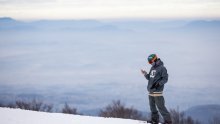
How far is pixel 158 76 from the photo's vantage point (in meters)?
8.01

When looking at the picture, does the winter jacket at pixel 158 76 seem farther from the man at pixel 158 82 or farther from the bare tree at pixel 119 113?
the bare tree at pixel 119 113

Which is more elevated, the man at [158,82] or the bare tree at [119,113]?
the man at [158,82]

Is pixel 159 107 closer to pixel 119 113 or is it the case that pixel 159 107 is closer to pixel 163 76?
pixel 163 76

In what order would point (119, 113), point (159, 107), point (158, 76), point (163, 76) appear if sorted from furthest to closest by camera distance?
point (119, 113) < point (159, 107) < point (158, 76) < point (163, 76)

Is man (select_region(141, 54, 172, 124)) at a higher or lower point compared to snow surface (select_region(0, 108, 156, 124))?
higher

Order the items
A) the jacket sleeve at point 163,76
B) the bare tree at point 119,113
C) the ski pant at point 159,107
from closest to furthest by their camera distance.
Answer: the jacket sleeve at point 163,76
the ski pant at point 159,107
the bare tree at point 119,113

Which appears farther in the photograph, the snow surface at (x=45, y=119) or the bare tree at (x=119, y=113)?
the bare tree at (x=119, y=113)

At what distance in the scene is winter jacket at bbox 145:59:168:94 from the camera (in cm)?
791

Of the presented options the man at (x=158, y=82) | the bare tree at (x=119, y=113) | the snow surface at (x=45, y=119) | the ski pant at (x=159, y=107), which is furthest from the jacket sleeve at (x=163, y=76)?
the bare tree at (x=119, y=113)

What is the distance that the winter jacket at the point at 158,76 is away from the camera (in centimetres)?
791

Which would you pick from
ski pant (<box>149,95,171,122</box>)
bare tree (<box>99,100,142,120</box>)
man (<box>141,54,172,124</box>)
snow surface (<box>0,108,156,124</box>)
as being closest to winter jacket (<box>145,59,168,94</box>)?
man (<box>141,54,172,124</box>)

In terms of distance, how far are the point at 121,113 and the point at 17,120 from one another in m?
59.0

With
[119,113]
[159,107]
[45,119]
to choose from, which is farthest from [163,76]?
[119,113]

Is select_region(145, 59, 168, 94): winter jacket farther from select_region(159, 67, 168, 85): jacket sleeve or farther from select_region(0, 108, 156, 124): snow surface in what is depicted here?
select_region(0, 108, 156, 124): snow surface
